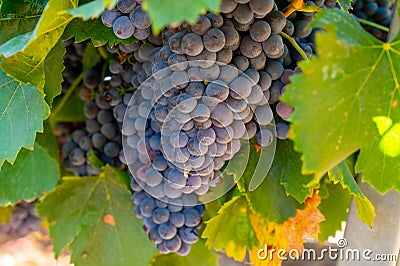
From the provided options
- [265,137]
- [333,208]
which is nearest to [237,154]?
[265,137]

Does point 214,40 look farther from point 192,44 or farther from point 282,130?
point 282,130

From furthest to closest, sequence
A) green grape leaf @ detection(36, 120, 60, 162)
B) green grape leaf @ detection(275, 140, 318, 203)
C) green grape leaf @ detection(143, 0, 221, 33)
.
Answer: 1. green grape leaf @ detection(36, 120, 60, 162)
2. green grape leaf @ detection(275, 140, 318, 203)
3. green grape leaf @ detection(143, 0, 221, 33)

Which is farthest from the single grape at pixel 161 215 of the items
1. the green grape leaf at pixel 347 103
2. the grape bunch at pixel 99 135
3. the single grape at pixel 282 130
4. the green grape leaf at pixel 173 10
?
the green grape leaf at pixel 173 10

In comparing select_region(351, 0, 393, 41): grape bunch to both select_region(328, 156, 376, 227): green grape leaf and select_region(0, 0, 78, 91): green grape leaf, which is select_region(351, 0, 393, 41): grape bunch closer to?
select_region(328, 156, 376, 227): green grape leaf

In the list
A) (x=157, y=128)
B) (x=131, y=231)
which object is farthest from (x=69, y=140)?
(x=157, y=128)

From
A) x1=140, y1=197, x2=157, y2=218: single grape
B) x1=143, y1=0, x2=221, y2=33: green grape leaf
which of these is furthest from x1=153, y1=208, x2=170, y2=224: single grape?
x1=143, y1=0, x2=221, y2=33: green grape leaf

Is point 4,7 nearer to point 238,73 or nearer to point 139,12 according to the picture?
point 139,12
